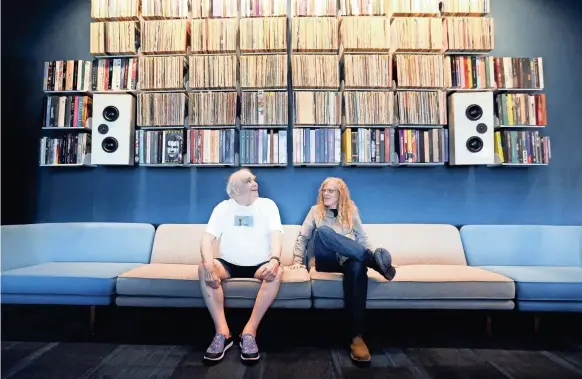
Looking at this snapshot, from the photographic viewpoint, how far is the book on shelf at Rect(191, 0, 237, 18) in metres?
2.95

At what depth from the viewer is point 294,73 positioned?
9.53 feet

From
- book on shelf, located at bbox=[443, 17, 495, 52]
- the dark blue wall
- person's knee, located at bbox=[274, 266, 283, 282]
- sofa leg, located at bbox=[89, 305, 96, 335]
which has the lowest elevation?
sofa leg, located at bbox=[89, 305, 96, 335]

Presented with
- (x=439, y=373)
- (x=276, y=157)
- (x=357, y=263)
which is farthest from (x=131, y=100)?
(x=439, y=373)

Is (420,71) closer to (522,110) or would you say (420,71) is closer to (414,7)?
(414,7)

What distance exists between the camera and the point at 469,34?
9.48ft

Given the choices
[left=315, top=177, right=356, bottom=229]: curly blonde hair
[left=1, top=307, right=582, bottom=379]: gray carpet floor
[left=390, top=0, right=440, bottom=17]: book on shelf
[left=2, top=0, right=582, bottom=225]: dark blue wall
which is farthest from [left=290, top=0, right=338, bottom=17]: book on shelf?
[left=1, top=307, right=582, bottom=379]: gray carpet floor

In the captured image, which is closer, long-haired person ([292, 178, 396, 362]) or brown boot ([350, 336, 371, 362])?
brown boot ([350, 336, 371, 362])

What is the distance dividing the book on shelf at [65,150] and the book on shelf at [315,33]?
1.94m

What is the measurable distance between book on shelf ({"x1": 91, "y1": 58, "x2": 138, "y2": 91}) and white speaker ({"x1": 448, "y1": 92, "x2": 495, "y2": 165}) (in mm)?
2631

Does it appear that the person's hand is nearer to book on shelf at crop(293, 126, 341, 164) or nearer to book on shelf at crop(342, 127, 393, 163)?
book on shelf at crop(293, 126, 341, 164)

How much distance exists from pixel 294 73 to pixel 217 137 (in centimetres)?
81

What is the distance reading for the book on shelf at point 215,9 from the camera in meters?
2.95

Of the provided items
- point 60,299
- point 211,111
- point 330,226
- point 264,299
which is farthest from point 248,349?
point 211,111

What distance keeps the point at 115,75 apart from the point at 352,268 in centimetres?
246
